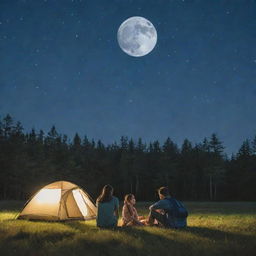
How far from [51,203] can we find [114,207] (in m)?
3.64

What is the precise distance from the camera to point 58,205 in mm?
13812

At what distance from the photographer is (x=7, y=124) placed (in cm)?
5856

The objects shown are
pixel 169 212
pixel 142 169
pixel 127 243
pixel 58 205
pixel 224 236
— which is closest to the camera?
pixel 127 243

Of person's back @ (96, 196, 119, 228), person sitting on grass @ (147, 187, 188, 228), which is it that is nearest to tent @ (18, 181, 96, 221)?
person's back @ (96, 196, 119, 228)

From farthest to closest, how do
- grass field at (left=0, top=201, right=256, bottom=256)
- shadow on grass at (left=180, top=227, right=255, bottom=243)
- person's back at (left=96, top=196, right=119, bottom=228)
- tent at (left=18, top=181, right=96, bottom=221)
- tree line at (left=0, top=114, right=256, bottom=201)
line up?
tree line at (left=0, top=114, right=256, bottom=201) → tent at (left=18, top=181, right=96, bottom=221) → person's back at (left=96, top=196, right=119, bottom=228) → shadow on grass at (left=180, top=227, right=255, bottom=243) → grass field at (left=0, top=201, right=256, bottom=256)

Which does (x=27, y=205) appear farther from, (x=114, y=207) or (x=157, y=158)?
(x=157, y=158)

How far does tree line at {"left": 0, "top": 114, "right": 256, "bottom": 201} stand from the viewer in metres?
58.8

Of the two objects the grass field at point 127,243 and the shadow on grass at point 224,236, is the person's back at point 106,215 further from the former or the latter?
the shadow on grass at point 224,236

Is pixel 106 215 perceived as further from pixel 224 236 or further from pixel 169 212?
pixel 224 236

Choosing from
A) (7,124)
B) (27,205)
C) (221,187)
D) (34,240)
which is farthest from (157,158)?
(34,240)

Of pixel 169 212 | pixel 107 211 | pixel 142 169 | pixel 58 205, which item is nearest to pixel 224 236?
pixel 169 212

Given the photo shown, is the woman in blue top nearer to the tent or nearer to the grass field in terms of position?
the grass field

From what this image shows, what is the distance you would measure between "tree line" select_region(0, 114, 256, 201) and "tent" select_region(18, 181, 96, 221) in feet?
140

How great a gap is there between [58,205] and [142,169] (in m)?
61.4
